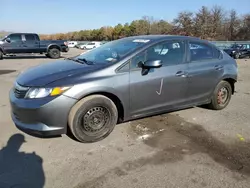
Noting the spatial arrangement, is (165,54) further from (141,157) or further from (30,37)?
(30,37)

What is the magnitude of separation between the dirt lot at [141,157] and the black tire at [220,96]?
64 cm

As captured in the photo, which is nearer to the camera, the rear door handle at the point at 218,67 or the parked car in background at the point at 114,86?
the parked car in background at the point at 114,86

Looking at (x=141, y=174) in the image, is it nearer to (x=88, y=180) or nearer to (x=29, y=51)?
(x=88, y=180)

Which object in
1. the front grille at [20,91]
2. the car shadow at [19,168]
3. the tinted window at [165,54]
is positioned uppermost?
the tinted window at [165,54]

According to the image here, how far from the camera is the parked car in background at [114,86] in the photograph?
11.3 ft

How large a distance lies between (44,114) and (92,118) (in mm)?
717

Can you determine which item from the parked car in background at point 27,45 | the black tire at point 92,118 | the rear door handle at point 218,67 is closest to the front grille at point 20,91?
the black tire at point 92,118

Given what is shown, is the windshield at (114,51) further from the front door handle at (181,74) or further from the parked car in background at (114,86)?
→ the front door handle at (181,74)

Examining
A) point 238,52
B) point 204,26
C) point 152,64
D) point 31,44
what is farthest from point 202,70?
point 204,26

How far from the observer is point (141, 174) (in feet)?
9.66

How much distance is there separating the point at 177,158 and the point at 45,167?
5.63 feet

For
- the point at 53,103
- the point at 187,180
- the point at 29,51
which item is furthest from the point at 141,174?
the point at 29,51

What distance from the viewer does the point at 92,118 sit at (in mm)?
3742

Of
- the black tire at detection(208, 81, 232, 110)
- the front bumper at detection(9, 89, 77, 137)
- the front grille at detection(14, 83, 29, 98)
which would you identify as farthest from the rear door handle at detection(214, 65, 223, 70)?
the front grille at detection(14, 83, 29, 98)
